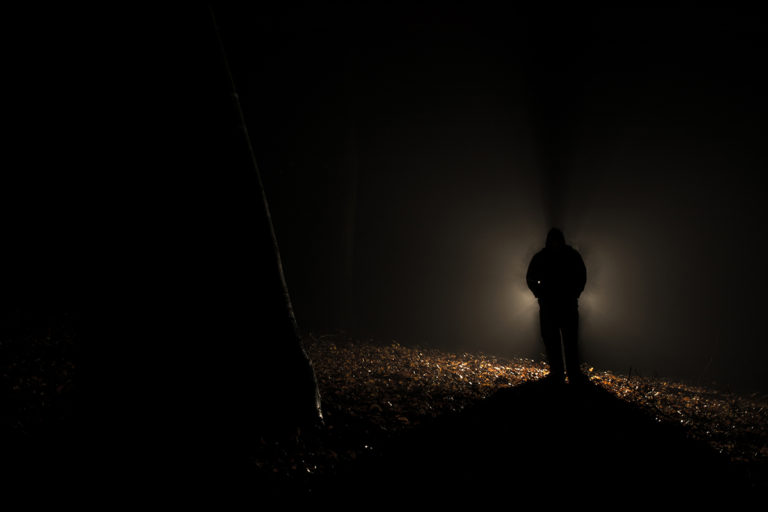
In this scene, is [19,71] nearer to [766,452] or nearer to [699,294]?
[766,452]

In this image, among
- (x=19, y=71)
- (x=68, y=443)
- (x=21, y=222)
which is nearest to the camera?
(x=68, y=443)

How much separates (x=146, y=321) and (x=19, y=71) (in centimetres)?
919

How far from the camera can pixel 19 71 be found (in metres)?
7.17

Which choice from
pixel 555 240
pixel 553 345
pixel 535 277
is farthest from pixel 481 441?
pixel 555 240

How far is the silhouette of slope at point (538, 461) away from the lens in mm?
2316

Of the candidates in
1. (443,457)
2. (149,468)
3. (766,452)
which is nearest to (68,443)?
(149,468)

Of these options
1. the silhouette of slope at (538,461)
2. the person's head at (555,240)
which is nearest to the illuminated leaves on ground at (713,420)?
the silhouette of slope at (538,461)

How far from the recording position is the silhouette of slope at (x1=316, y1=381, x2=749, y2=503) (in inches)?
91.2

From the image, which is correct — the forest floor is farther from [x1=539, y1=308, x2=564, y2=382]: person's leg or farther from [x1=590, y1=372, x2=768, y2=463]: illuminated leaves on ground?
[x1=539, y1=308, x2=564, y2=382]: person's leg

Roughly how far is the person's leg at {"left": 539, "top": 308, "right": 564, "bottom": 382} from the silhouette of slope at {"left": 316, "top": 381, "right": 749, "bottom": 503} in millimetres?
1334

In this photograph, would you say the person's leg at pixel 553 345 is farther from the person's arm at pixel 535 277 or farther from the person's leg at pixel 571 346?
the person's arm at pixel 535 277

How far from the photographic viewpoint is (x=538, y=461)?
259cm

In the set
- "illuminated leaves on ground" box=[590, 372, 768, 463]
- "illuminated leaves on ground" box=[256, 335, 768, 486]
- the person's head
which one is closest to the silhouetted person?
the person's head

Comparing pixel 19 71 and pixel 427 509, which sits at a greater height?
pixel 19 71
